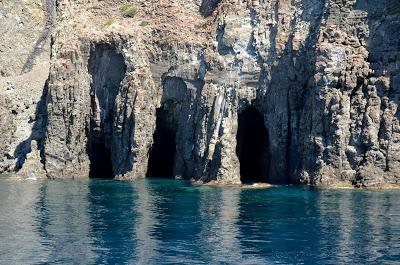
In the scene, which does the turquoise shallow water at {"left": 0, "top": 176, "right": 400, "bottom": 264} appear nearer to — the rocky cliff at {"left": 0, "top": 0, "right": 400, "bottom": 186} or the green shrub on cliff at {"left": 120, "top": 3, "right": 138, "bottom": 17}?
the rocky cliff at {"left": 0, "top": 0, "right": 400, "bottom": 186}

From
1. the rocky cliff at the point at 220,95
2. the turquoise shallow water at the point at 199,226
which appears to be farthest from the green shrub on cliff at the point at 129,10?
the turquoise shallow water at the point at 199,226

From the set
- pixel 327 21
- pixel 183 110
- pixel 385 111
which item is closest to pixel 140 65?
pixel 183 110

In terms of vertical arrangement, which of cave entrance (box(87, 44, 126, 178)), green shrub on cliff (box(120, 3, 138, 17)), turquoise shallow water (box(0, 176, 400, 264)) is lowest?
turquoise shallow water (box(0, 176, 400, 264))

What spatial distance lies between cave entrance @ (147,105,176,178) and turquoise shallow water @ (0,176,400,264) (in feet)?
67.2

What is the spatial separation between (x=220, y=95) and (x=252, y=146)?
9.40 metres

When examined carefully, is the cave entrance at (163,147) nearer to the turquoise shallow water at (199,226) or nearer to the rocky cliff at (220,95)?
the rocky cliff at (220,95)

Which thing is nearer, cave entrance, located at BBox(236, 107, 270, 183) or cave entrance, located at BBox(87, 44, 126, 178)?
cave entrance, located at BBox(236, 107, 270, 183)

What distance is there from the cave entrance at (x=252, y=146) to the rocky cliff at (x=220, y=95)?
168 millimetres

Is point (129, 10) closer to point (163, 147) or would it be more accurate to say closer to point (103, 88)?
point (103, 88)

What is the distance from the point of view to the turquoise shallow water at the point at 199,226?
43.5 meters

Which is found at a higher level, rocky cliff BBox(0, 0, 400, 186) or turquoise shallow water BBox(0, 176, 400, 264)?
rocky cliff BBox(0, 0, 400, 186)

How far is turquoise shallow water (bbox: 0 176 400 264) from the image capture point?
143 ft

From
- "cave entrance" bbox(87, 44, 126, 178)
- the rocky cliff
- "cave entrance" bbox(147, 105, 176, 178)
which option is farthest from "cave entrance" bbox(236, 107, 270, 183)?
"cave entrance" bbox(87, 44, 126, 178)

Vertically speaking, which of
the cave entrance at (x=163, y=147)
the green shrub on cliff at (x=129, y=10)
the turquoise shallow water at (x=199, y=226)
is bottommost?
the turquoise shallow water at (x=199, y=226)
